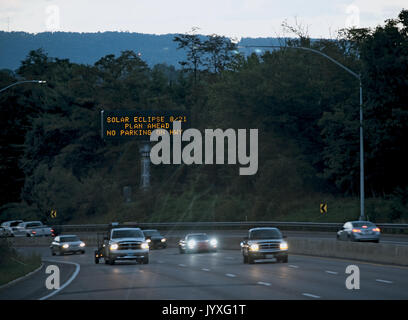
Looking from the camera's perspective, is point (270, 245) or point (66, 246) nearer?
point (270, 245)

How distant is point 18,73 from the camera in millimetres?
124500

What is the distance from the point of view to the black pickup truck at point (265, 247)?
33719mm

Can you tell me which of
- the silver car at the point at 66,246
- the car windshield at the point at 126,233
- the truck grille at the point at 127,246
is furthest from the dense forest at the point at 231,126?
the truck grille at the point at 127,246

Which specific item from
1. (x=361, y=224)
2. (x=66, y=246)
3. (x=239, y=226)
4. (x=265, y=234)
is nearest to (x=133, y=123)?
(x=239, y=226)

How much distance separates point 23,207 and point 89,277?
65718mm

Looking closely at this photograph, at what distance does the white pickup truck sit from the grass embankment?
34589 millimetres

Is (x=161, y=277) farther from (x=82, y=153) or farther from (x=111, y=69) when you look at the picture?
(x=111, y=69)

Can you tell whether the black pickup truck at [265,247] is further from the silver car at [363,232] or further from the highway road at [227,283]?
the silver car at [363,232]

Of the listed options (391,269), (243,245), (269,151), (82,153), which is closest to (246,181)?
(269,151)

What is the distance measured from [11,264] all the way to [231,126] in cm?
5231

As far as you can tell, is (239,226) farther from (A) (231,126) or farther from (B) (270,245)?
(B) (270,245)

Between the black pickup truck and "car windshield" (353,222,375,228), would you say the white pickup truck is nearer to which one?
"car windshield" (353,222,375,228)

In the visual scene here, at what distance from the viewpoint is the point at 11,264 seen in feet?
112

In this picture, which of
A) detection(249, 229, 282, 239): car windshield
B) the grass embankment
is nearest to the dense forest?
detection(249, 229, 282, 239): car windshield
